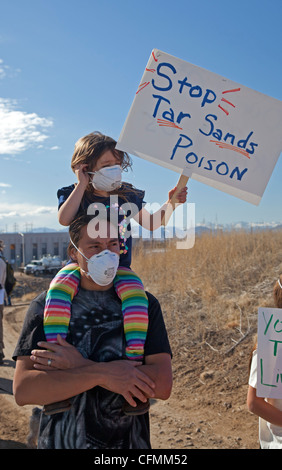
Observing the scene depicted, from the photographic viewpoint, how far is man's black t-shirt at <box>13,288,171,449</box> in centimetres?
206

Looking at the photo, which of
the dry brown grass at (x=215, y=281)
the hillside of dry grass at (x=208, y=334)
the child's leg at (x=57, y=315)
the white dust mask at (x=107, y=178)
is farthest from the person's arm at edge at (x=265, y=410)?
the dry brown grass at (x=215, y=281)

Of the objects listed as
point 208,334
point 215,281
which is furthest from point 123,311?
point 215,281

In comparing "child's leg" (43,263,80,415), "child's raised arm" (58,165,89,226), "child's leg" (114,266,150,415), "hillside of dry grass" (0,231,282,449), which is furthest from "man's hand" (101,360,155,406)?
"hillside of dry grass" (0,231,282,449)

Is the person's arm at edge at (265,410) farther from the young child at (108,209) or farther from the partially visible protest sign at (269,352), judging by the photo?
the young child at (108,209)

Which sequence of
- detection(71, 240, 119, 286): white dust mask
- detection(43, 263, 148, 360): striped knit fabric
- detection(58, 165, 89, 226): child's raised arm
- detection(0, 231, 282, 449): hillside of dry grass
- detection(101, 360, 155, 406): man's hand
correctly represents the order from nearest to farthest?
detection(101, 360, 155, 406): man's hand
detection(43, 263, 148, 360): striped knit fabric
detection(71, 240, 119, 286): white dust mask
detection(58, 165, 89, 226): child's raised arm
detection(0, 231, 282, 449): hillside of dry grass

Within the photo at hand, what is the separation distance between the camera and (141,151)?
263 cm

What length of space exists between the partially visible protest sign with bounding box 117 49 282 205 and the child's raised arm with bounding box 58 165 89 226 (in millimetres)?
349

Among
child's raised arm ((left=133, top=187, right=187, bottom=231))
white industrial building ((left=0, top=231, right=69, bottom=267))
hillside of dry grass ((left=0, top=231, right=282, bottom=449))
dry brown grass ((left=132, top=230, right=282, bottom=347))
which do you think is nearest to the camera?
child's raised arm ((left=133, top=187, right=187, bottom=231))

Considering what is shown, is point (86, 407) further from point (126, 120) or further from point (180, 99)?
point (180, 99)

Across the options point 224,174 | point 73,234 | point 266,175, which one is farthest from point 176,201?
point 73,234

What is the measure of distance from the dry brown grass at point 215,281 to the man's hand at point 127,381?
17.7ft

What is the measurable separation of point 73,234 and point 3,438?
11.1ft

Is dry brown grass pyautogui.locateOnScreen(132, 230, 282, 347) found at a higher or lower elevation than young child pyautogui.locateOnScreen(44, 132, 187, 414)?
lower

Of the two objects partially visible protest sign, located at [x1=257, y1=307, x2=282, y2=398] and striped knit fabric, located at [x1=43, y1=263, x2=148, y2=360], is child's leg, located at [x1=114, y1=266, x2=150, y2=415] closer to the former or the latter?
striped knit fabric, located at [x1=43, y1=263, x2=148, y2=360]
